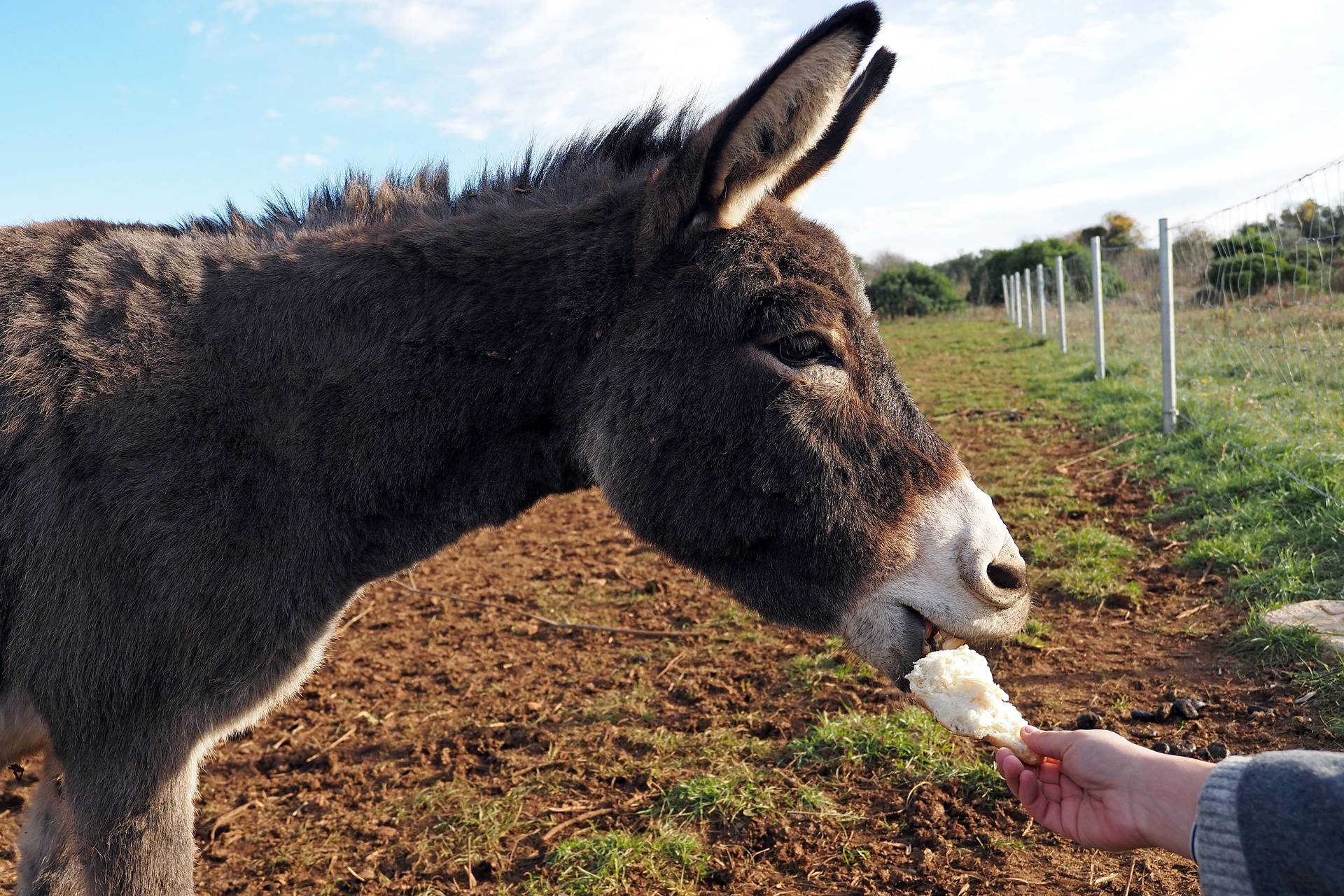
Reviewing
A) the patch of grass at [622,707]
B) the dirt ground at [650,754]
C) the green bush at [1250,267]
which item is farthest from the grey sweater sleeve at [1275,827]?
the green bush at [1250,267]

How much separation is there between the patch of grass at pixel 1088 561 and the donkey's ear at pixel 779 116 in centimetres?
385

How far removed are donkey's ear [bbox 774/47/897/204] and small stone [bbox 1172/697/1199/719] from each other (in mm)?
2755

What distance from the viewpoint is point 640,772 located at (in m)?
3.67

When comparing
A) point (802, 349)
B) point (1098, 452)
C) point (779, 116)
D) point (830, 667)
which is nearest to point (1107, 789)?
point (802, 349)

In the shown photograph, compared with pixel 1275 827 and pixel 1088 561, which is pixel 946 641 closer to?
pixel 1275 827

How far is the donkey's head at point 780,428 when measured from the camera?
89.2 inches

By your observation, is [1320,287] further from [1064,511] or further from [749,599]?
[749,599]

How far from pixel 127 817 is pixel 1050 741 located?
2.31 metres

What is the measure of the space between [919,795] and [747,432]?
1845mm

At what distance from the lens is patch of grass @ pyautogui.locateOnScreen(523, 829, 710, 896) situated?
2.95 metres

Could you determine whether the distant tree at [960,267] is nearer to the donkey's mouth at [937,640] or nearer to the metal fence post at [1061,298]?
the metal fence post at [1061,298]

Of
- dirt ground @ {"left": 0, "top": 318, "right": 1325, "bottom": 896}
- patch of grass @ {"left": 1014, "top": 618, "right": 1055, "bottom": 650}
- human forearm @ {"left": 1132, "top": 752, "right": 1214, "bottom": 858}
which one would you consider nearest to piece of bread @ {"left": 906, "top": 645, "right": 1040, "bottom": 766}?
human forearm @ {"left": 1132, "top": 752, "right": 1214, "bottom": 858}

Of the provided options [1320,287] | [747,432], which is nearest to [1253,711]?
[747,432]

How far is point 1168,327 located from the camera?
825 cm
